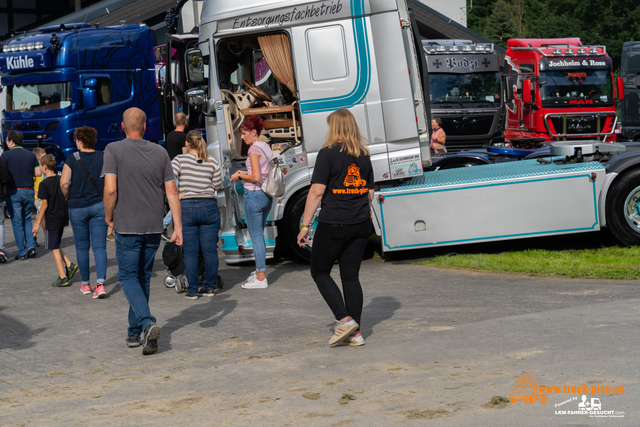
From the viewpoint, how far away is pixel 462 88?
19.0 meters

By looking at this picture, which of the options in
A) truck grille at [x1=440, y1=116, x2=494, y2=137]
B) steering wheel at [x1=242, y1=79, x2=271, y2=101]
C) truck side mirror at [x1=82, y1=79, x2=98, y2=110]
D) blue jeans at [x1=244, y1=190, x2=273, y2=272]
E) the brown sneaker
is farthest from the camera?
truck grille at [x1=440, y1=116, x2=494, y2=137]

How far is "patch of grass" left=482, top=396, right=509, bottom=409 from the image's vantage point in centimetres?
411

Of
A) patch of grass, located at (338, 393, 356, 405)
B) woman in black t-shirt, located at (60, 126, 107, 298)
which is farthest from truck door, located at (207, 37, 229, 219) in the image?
patch of grass, located at (338, 393, 356, 405)

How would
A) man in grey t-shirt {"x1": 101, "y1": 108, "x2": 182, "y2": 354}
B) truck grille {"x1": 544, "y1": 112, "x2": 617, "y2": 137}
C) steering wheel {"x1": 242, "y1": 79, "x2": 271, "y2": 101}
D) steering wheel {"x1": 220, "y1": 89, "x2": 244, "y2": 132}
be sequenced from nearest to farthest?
man in grey t-shirt {"x1": 101, "y1": 108, "x2": 182, "y2": 354}, steering wheel {"x1": 220, "y1": 89, "x2": 244, "y2": 132}, steering wheel {"x1": 242, "y1": 79, "x2": 271, "y2": 101}, truck grille {"x1": 544, "y1": 112, "x2": 617, "y2": 137}

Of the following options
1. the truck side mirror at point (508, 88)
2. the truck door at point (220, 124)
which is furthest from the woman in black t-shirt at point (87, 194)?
the truck side mirror at point (508, 88)

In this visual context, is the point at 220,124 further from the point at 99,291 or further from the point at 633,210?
the point at 633,210

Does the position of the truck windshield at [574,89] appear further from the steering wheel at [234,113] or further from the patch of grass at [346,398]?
the patch of grass at [346,398]

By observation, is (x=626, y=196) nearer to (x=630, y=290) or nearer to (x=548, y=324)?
(x=630, y=290)

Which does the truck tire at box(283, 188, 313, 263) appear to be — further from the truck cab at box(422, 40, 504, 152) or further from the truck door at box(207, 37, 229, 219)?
the truck cab at box(422, 40, 504, 152)

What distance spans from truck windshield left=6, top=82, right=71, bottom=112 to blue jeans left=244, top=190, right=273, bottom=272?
10.3 m

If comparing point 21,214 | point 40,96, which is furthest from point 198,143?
point 40,96

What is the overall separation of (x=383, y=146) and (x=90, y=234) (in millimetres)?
3618

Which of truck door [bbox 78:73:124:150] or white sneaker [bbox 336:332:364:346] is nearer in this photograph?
white sneaker [bbox 336:332:364:346]

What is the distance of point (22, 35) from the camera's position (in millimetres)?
18047
